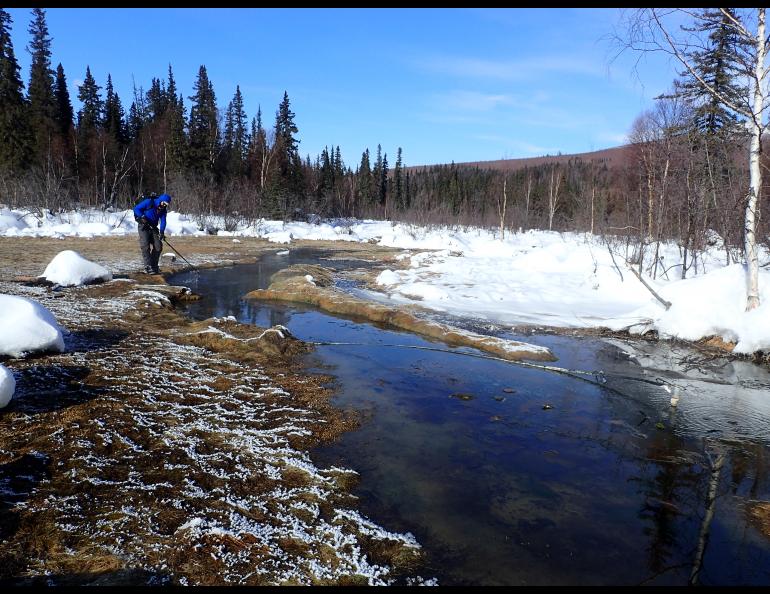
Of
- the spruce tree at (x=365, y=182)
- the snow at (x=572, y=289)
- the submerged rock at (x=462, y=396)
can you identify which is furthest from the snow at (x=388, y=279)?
the spruce tree at (x=365, y=182)

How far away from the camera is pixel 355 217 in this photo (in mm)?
62906

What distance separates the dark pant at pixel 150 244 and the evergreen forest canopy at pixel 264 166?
41.8 ft

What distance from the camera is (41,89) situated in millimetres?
39125

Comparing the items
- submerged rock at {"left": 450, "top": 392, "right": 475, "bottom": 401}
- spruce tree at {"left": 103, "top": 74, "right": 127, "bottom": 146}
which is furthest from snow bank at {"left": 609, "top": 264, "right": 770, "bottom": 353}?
spruce tree at {"left": 103, "top": 74, "right": 127, "bottom": 146}

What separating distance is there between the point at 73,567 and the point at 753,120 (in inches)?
393

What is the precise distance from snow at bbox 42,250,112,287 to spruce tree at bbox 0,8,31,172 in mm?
27473

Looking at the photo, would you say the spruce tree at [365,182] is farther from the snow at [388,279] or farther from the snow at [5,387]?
the snow at [5,387]

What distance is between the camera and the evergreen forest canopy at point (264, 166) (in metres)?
11.8

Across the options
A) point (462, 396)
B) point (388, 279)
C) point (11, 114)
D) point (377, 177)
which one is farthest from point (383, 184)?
point (462, 396)

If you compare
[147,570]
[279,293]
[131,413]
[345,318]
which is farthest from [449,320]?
[147,570]

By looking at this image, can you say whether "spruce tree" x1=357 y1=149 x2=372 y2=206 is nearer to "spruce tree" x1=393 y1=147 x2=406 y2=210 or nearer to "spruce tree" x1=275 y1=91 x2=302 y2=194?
"spruce tree" x1=393 y1=147 x2=406 y2=210

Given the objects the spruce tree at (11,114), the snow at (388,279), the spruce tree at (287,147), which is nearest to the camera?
the snow at (388,279)

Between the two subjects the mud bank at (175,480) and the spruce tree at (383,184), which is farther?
the spruce tree at (383,184)

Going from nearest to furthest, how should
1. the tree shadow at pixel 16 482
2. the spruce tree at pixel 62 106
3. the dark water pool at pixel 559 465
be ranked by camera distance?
1. the tree shadow at pixel 16 482
2. the dark water pool at pixel 559 465
3. the spruce tree at pixel 62 106
